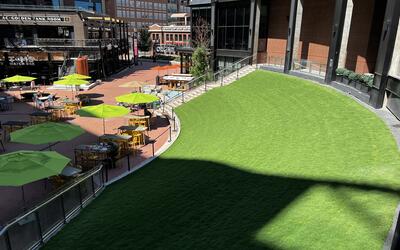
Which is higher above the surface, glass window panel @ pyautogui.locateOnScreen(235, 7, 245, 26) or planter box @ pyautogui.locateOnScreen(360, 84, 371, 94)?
glass window panel @ pyautogui.locateOnScreen(235, 7, 245, 26)

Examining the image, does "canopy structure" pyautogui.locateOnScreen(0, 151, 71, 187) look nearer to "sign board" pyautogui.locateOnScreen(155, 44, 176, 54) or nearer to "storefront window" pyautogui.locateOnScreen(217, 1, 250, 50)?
"storefront window" pyautogui.locateOnScreen(217, 1, 250, 50)

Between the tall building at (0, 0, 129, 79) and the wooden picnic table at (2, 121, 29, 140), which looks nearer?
the wooden picnic table at (2, 121, 29, 140)

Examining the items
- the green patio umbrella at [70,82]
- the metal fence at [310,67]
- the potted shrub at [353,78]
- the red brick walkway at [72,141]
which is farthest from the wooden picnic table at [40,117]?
the potted shrub at [353,78]

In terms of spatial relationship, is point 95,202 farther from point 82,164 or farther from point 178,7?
point 178,7

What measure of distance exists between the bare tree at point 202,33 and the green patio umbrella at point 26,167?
29862 mm

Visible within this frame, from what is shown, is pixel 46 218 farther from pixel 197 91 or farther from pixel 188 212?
pixel 197 91

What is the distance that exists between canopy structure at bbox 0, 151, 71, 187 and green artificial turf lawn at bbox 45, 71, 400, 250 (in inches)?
71.8

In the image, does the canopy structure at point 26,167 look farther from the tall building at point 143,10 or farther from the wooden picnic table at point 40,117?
the tall building at point 143,10

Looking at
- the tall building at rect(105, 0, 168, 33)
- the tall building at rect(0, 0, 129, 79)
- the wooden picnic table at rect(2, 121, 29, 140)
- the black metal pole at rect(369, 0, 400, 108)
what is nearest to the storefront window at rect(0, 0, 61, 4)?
the tall building at rect(0, 0, 129, 79)

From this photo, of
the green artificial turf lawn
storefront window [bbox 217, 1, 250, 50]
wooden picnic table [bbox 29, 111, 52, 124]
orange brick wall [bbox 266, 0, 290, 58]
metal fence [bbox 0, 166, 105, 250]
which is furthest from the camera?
storefront window [bbox 217, 1, 250, 50]

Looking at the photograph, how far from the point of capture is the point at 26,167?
10.1 meters

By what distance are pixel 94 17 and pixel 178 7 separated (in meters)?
87.2

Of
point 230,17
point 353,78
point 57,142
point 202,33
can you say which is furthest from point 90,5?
point 353,78

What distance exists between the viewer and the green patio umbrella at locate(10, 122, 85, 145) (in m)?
13.3
